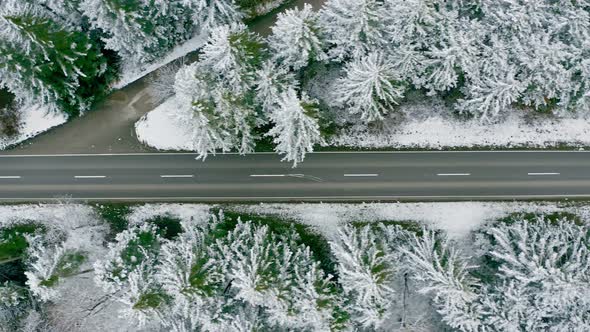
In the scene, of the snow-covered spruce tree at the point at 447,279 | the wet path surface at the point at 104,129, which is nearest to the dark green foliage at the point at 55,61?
the wet path surface at the point at 104,129

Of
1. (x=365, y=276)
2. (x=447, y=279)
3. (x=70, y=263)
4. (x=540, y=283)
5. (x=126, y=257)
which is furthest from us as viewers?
(x=70, y=263)

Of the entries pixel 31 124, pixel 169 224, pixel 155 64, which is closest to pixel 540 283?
pixel 169 224

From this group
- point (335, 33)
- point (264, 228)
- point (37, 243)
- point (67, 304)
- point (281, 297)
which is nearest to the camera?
point (281, 297)

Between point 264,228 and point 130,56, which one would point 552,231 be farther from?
point 130,56

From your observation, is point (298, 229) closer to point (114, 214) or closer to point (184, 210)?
point (184, 210)

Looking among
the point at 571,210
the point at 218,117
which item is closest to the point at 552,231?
the point at 571,210

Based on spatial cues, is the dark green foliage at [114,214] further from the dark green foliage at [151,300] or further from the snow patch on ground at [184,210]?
the dark green foliage at [151,300]
